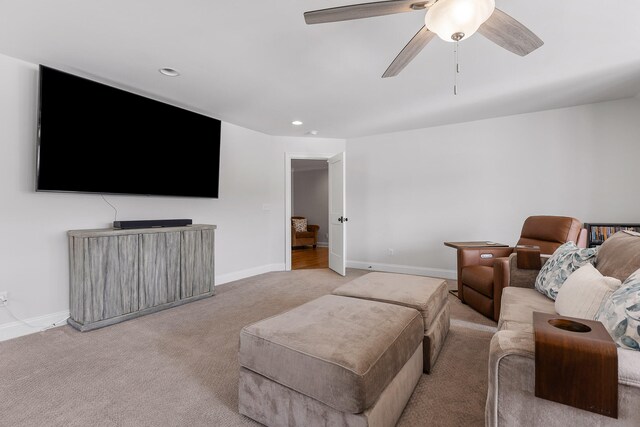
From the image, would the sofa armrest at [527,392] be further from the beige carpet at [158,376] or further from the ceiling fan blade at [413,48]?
the ceiling fan blade at [413,48]

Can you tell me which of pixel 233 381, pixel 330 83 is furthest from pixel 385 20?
pixel 233 381

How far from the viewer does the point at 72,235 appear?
2586 mm

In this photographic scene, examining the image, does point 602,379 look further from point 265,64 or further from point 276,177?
point 276,177

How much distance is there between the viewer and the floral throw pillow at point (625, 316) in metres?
0.90

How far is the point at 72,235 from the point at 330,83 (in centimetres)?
273

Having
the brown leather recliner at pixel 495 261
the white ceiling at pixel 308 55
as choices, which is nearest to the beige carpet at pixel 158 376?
the brown leather recliner at pixel 495 261

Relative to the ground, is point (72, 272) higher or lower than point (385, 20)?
lower

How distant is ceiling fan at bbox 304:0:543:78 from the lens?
4.31 ft

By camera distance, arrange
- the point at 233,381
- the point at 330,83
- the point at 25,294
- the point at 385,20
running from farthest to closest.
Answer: the point at 330,83 → the point at 25,294 → the point at 385,20 → the point at 233,381

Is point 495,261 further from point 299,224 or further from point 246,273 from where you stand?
point 299,224

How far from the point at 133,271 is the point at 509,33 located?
3424mm

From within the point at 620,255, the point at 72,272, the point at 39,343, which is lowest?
the point at 39,343

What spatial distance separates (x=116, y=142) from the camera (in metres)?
2.91

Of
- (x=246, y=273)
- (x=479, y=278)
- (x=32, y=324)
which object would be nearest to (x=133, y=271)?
(x=32, y=324)
